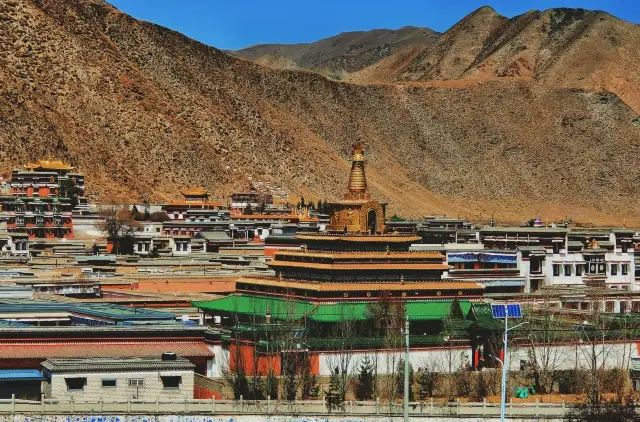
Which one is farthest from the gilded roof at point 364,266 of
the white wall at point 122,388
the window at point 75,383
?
the window at point 75,383

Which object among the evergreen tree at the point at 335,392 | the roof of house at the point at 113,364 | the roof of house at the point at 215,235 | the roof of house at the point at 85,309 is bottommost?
the evergreen tree at the point at 335,392

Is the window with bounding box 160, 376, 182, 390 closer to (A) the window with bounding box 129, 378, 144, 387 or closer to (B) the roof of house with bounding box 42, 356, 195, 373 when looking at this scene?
(B) the roof of house with bounding box 42, 356, 195, 373

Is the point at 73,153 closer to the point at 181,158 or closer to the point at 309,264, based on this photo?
the point at 181,158

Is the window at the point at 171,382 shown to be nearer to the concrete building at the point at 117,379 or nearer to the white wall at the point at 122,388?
the concrete building at the point at 117,379

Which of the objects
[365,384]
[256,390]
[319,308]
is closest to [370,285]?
[319,308]

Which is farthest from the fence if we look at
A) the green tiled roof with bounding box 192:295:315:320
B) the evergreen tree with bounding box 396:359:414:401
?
the green tiled roof with bounding box 192:295:315:320

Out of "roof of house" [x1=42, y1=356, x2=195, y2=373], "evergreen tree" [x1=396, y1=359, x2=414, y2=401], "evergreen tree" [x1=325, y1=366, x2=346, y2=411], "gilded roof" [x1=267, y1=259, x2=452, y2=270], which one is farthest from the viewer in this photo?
"gilded roof" [x1=267, y1=259, x2=452, y2=270]

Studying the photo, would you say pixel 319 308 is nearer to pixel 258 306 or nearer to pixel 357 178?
pixel 258 306
